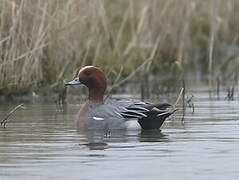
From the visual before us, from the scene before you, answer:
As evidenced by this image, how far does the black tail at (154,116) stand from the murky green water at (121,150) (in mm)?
113

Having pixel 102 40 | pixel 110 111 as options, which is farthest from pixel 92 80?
pixel 102 40

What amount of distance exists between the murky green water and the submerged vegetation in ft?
5.93

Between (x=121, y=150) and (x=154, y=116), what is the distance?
1800 millimetres

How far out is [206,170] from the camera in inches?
271

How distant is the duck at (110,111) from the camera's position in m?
9.89

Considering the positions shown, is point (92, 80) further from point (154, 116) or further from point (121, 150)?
point (121, 150)

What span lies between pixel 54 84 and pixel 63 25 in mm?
1231

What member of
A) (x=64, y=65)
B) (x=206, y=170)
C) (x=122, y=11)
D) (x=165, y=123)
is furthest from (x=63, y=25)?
(x=206, y=170)

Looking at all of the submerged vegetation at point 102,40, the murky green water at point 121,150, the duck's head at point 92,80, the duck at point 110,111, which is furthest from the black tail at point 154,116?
the submerged vegetation at point 102,40

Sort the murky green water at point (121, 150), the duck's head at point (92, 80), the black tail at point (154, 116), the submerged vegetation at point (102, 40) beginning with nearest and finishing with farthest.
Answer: the murky green water at point (121, 150), the black tail at point (154, 116), the duck's head at point (92, 80), the submerged vegetation at point (102, 40)

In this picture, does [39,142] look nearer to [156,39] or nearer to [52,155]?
[52,155]

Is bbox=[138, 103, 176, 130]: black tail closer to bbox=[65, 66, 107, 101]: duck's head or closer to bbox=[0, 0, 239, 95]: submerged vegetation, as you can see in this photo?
bbox=[65, 66, 107, 101]: duck's head

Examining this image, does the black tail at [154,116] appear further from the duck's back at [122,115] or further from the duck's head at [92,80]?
the duck's head at [92,80]

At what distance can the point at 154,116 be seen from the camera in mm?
9883
